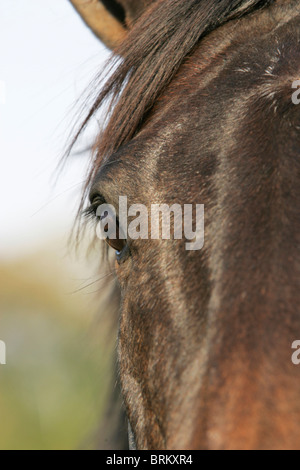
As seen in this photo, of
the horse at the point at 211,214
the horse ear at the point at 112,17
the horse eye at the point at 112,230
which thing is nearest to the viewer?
the horse at the point at 211,214

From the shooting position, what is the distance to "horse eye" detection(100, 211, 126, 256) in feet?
6.29

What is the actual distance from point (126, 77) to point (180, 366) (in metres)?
1.29

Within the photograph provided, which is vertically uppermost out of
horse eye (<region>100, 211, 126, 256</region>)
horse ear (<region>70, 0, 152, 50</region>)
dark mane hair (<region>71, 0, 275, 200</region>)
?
horse ear (<region>70, 0, 152, 50</region>)

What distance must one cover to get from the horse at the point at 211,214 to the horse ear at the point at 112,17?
1.22ft

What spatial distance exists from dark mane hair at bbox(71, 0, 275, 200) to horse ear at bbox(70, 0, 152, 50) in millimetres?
405

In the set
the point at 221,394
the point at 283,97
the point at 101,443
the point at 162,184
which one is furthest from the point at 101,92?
the point at 101,443

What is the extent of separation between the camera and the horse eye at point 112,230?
6.29 feet

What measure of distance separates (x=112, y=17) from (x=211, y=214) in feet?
5.12

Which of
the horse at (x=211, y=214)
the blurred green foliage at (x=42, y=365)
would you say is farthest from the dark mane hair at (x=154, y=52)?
the blurred green foliage at (x=42, y=365)

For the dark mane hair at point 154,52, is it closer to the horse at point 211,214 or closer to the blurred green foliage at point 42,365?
the horse at point 211,214

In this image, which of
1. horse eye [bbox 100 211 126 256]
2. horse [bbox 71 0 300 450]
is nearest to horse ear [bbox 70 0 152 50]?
horse [bbox 71 0 300 450]

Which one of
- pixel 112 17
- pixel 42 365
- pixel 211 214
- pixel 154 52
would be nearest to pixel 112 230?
pixel 211 214

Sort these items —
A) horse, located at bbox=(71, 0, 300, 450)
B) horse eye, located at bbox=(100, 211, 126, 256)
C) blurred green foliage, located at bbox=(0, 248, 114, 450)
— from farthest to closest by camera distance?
blurred green foliage, located at bbox=(0, 248, 114, 450) → horse eye, located at bbox=(100, 211, 126, 256) → horse, located at bbox=(71, 0, 300, 450)

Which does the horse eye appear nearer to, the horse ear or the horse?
the horse
